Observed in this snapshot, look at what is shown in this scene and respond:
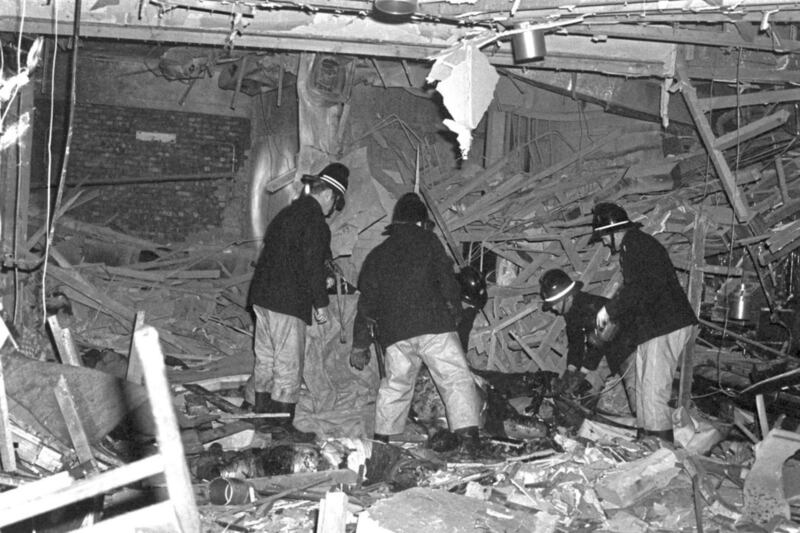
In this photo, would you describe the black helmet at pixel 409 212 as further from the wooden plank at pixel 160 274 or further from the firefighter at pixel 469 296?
the wooden plank at pixel 160 274

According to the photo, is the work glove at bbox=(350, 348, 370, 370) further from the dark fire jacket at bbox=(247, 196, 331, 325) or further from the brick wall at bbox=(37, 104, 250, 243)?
the brick wall at bbox=(37, 104, 250, 243)

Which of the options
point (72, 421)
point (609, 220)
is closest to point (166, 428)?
point (72, 421)

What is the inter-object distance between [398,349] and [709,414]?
128 inches

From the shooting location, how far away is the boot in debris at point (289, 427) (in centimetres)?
646

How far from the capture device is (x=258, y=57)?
9.34 metres

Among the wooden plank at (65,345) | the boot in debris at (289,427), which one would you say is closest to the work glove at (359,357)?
the boot in debris at (289,427)

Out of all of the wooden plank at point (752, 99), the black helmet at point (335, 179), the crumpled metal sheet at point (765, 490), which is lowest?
the crumpled metal sheet at point (765, 490)

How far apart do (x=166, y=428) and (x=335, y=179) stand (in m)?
4.95

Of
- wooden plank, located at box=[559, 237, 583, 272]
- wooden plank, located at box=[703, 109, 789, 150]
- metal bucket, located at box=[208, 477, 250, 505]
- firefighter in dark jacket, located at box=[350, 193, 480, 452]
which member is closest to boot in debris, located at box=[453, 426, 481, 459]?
firefighter in dark jacket, located at box=[350, 193, 480, 452]

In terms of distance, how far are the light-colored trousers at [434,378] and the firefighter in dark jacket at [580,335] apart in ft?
4.77

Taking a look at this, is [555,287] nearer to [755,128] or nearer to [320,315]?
[320,315]

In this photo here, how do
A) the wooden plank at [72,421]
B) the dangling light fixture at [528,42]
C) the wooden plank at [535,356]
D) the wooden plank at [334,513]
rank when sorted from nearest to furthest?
the wooden plank at [334,513], the wooden plank at [72,421], the dangling light fixture at [528,42], the wooden plank at [535,356]

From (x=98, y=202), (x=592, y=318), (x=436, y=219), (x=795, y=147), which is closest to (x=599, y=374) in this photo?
(x=592, y=318)

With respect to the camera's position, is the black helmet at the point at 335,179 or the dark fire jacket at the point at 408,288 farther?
the black helmet at the point at 335,179
